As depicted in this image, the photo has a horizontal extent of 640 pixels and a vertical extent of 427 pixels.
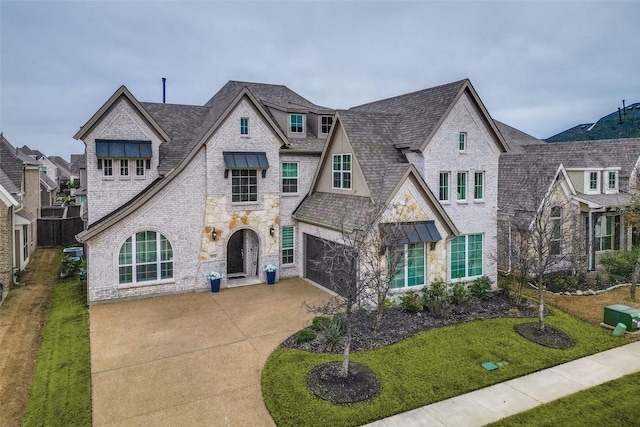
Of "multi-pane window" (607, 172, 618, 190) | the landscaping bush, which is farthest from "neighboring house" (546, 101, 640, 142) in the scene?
the landscaping bush

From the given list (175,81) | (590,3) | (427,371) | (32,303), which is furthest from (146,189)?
(590,3)

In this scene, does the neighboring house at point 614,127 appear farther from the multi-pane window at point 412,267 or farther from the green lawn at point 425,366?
the green lawn at point 425,366

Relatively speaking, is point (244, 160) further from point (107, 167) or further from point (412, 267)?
point (412, 267)

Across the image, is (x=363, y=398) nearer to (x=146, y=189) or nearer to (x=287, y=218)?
(x=287, y=218)

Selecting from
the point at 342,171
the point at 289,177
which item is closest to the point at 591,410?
the point at 342,171

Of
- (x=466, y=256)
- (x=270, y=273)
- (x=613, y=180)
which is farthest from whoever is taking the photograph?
(x=613, y=180)

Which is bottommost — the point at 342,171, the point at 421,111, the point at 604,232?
the point at 604,232

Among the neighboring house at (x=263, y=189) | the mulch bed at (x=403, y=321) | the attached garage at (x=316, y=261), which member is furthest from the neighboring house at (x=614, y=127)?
the attached garage at (x=316, y=261)
